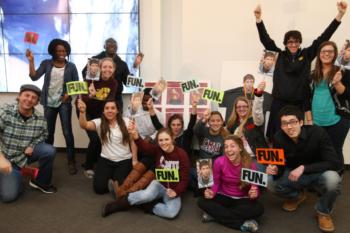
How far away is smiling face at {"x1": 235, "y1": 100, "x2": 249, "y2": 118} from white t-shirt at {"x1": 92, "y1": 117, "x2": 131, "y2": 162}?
1038 millimetres

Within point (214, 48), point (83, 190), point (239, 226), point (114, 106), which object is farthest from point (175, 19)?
point (239, 226)

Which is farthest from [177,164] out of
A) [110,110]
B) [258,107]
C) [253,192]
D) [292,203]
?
[292,203]

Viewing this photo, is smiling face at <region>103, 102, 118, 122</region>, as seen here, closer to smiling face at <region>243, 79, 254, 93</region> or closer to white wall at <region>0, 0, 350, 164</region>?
white wall at <region>0, 0, 350, 164</region>

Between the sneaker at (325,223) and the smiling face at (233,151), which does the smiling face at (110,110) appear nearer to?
the smiling face at (233,151)

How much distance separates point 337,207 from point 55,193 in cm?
243

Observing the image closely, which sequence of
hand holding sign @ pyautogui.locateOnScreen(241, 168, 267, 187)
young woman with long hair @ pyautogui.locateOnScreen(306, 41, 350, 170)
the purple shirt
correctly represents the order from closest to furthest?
hand holding sign @ pyautogui.locateOnScreen(241, 168, 267, 187) → the purple shirt → young woman with long hair @ pyautogui.locateOnScreen(306, 41, 350, 170)

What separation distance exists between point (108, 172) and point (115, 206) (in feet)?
1.58

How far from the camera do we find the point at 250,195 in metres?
2.42

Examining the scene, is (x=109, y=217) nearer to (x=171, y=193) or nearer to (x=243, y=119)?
(x=171, y=193)

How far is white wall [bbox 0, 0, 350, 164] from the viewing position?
142 inches

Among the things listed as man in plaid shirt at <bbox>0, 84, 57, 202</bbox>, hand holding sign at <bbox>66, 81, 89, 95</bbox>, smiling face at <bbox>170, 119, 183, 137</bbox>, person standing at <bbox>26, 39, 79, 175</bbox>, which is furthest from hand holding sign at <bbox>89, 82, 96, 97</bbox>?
smiling face at <bbox>170, 119, 183, 137</bbox>

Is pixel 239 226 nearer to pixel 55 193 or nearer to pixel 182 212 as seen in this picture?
pixel 182 212

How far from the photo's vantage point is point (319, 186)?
8.25 feet

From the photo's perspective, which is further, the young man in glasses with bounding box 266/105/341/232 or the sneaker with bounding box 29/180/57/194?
the sneaker with bounding box 29/180/57/194
